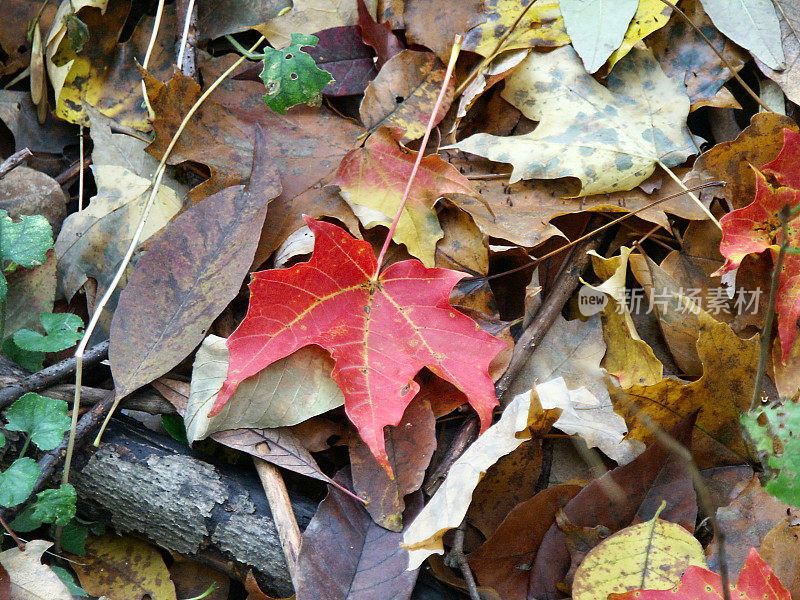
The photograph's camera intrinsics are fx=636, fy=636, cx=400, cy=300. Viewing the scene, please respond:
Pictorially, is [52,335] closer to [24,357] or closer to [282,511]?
[24,357]

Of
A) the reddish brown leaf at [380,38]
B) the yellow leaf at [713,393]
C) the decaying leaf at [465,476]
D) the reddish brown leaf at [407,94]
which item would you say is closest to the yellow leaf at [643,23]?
the reddish brown leaf at [407,94]

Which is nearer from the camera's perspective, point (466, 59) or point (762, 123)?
point (762, 123)

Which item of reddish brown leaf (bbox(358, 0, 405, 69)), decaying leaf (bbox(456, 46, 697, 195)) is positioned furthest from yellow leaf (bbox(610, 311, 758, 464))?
reddish brown leaf (bbox(358, 0, 405, 69))

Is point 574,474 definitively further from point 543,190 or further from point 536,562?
point 543,190

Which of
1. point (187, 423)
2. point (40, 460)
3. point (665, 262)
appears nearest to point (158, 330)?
point (187, 423)

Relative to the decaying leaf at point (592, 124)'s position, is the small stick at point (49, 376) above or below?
below

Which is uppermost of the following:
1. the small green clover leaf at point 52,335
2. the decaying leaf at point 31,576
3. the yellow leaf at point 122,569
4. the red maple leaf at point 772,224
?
the red maple leaf at point 772,224

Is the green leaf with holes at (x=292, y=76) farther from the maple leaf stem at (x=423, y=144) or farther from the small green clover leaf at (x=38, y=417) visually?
the small green clover leaf at (x=38, y=417)

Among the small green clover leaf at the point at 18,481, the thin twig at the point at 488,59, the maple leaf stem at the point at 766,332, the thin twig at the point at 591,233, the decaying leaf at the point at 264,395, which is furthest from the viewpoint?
the thin twig at the point at 488,59
